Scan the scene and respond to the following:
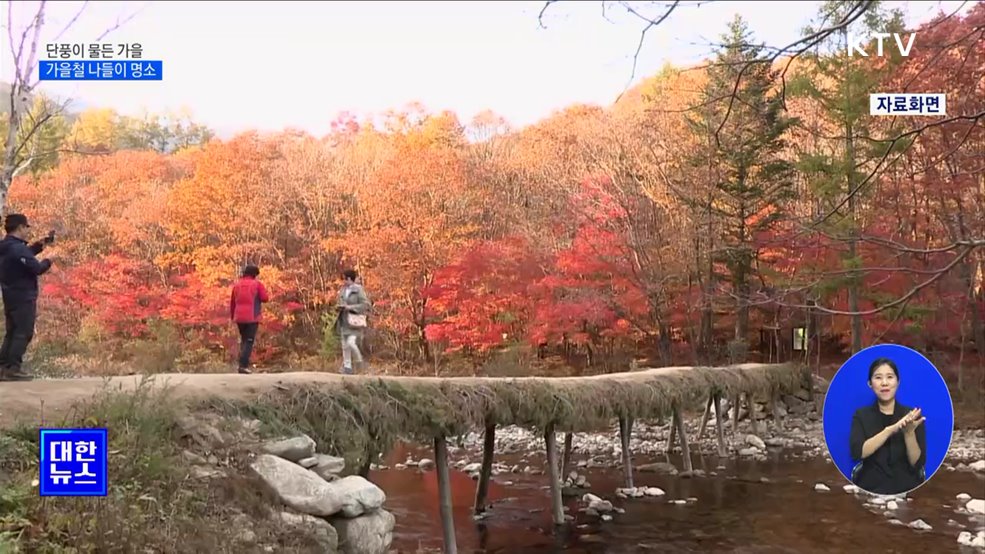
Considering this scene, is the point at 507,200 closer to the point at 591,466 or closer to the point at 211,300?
the point at 211,300

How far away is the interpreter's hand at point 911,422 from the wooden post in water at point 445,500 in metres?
6.64

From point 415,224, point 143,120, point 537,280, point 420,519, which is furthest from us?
point 143,120

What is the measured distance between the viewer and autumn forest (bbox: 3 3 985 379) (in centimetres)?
2114

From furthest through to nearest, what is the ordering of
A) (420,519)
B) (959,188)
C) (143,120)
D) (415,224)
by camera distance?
(143,120), (415,224), (959,188), (420,519)

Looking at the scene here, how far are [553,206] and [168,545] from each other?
24932 millimetres

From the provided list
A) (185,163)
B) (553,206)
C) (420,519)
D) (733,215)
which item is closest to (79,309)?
(185,163)

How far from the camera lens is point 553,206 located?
28.5 metres

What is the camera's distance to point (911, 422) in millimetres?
2756

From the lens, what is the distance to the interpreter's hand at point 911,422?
8.99 ft

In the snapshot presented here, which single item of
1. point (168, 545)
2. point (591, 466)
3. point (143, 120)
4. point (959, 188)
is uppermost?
point (143, 120)

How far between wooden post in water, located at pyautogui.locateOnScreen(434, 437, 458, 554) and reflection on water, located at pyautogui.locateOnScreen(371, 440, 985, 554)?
28.1 inches

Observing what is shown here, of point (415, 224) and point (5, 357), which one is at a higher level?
point (415, 224)
